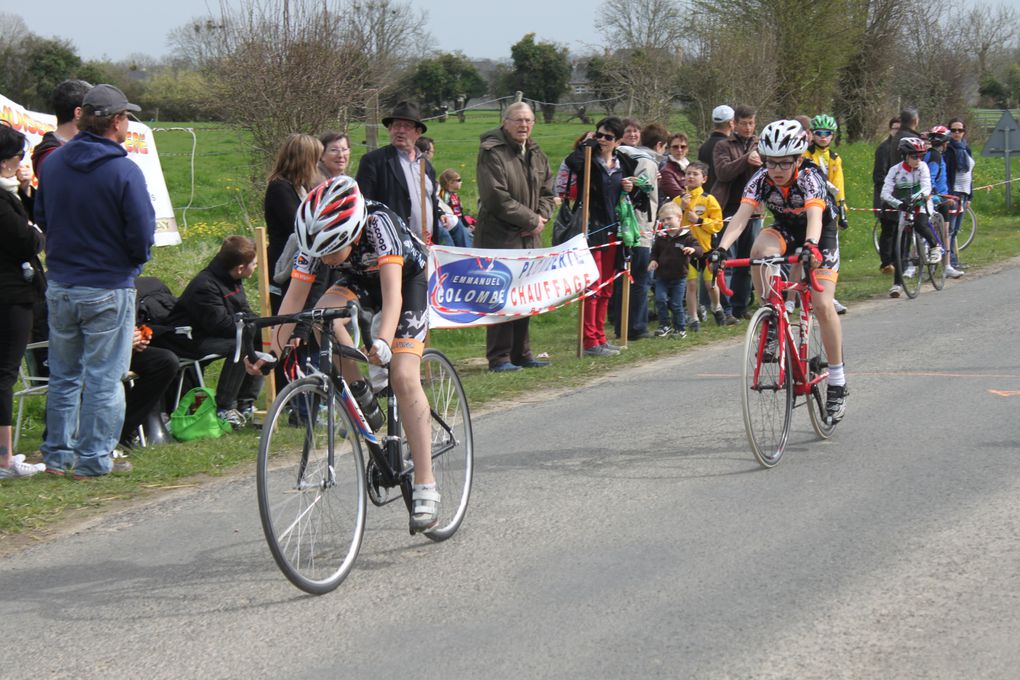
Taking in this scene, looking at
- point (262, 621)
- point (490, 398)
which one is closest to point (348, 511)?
point (262, 621)

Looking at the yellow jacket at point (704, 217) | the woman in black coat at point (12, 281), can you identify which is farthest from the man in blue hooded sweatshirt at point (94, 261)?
the yellow jacket at point (704, 217)

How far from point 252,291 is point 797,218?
10025 millimetres

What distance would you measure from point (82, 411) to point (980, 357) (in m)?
7.86

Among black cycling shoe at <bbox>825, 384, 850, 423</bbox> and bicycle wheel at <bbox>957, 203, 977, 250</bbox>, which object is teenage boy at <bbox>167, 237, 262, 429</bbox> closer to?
black cycling shoe at <bbox>825, 384, 850, 423</bbox>

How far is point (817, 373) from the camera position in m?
8.36

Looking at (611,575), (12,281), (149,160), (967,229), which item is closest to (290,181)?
(12,281)

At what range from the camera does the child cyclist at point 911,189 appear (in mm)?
16094

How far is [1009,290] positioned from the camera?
Answer: 16.2 m

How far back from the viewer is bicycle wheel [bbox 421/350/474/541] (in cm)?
646

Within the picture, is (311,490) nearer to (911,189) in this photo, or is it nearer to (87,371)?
(87,371)

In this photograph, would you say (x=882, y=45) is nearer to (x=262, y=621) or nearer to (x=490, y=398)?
(x=490, y=398)

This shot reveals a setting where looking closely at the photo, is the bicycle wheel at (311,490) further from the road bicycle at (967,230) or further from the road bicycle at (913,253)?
the road bicycle at (967,230)

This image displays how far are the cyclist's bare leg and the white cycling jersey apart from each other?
11.7 m

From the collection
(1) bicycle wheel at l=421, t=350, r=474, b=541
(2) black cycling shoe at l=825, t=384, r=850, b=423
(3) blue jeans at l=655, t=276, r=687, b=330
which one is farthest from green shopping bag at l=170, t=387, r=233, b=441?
(3) blue jeans at l=655, t=276, r=687, b=330
